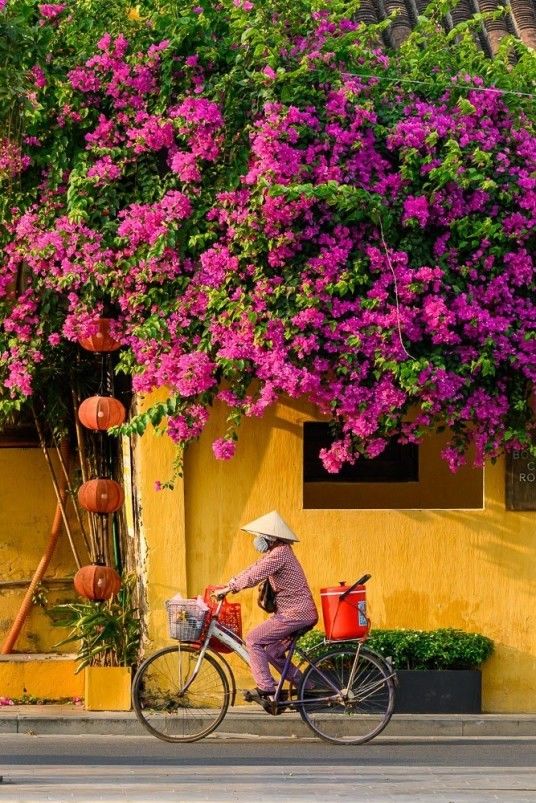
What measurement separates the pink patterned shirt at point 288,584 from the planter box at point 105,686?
187 cm

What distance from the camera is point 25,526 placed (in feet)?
57.2

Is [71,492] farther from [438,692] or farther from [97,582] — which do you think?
[438,692]

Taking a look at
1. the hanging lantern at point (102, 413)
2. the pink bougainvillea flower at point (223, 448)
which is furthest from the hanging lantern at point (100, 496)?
the pink bougainvillea flower at point (223, 448)

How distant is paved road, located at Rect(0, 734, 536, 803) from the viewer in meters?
11.1

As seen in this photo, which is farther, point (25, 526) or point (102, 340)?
point (25, 526)

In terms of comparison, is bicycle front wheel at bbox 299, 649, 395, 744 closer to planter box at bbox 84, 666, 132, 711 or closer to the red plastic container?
the red plastic container

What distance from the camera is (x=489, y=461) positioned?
51.6ft

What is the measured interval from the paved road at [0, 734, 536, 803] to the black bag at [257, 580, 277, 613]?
1079 millimetres

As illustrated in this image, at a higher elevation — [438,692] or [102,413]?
[102,413]

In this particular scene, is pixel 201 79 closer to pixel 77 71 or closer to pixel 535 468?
pixel 77 71

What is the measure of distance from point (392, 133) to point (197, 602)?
437 cm

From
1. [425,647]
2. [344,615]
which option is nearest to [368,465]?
[425,647]

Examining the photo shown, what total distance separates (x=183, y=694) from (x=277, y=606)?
102 centimetres

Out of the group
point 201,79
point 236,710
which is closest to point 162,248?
point 201,79
